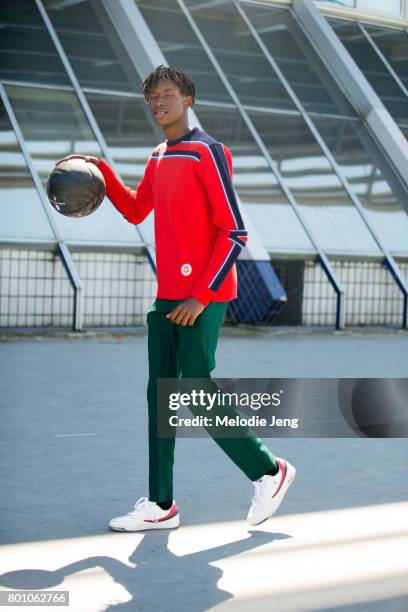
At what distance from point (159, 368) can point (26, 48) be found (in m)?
12.1

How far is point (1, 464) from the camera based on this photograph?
197 inches

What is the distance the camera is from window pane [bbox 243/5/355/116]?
674 inches

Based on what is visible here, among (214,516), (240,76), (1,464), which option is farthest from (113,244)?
(214,516)

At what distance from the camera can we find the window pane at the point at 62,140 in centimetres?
1284

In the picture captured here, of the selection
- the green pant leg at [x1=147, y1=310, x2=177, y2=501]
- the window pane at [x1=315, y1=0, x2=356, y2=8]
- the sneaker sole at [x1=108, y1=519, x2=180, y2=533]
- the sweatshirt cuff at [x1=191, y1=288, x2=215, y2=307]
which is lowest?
the sneaker sole at [x1=108, y1=519, x2=180, y2=533]

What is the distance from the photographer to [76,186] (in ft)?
13.4

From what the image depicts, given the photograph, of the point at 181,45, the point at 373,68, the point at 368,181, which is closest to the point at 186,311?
the point at 368,181

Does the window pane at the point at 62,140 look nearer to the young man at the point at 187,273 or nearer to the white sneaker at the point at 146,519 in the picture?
the young man at the point at 187,273

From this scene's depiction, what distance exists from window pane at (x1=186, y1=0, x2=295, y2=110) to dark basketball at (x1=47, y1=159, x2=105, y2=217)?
12.4m

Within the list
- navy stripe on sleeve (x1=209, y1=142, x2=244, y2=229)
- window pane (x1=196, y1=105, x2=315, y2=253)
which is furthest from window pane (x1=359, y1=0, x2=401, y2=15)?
navy stripe on sleeve (x1=209, y1=142, x2=244, y2=229)

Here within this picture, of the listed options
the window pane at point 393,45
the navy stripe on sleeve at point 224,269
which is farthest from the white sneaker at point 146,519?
the window pane at point 393,45

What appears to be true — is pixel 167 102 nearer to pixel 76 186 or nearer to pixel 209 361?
pixel 76 186

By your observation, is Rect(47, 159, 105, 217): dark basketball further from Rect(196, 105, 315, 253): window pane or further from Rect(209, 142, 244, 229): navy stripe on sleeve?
Rect(196, 105, 315, 253): window pane

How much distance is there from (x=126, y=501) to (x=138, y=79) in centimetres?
1189
